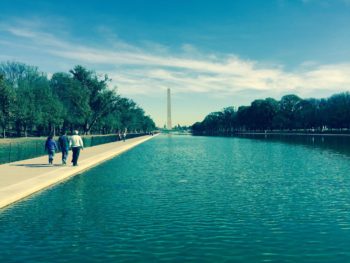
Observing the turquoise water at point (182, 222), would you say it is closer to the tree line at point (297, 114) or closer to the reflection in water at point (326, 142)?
the reflection in water at point (326, 142)

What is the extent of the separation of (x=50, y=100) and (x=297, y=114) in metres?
96.5

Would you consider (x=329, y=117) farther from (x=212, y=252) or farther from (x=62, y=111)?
(x=212, y=252)

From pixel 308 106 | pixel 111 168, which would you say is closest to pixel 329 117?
pixel 308 106

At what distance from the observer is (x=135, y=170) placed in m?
24.9

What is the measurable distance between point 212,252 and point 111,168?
18.0 meters

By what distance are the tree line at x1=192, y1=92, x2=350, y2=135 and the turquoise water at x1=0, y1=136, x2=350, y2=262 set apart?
10494 cm

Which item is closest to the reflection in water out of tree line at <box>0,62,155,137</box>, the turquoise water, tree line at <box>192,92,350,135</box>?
the turquoise water

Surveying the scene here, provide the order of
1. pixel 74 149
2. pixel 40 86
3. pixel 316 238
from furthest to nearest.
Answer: pixel 40 86, pixel 74 149, pixel 316 238

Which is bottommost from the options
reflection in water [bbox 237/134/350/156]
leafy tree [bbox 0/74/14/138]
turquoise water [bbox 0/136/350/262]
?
turquoise water [bbox 0/136/350/262]

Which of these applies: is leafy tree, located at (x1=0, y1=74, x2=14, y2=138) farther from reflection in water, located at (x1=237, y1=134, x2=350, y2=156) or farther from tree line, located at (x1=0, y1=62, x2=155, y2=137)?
reflection in water, located at (x1=237, y1=134, x2=350, y2=156)

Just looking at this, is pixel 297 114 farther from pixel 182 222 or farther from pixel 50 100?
pixel 182 222

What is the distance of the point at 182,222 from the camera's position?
11375mm

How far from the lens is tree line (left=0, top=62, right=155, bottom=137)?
64.0m

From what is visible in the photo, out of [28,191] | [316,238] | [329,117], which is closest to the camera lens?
[316,238]
